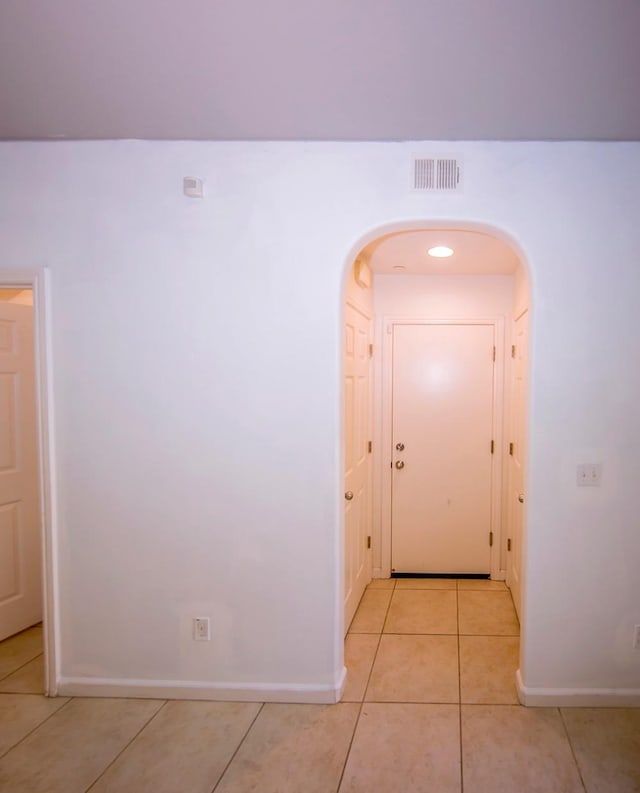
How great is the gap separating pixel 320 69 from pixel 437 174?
0.74 meters

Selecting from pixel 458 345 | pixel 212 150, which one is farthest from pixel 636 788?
pixel 212 150

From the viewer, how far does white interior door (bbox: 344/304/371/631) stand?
2.99 meters

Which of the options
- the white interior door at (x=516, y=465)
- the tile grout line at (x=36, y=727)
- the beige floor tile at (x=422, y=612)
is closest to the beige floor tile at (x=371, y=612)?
the beige floor tile at (x=422, y=612)

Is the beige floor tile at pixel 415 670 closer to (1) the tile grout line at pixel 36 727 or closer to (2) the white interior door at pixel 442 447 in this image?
(2) the white interior door at pixel 442 447

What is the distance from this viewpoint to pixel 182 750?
6.54ft

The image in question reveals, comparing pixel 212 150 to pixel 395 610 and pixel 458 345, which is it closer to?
pixel 458 345

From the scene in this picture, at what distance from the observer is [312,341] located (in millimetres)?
2258

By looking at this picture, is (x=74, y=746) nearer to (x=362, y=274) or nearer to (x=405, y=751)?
(x=405, y=751)

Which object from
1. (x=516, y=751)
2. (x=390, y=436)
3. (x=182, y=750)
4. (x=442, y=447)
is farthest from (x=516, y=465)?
(x=182, y=750)

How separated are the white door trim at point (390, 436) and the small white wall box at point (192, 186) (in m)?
2.00

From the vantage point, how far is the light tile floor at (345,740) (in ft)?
6.04

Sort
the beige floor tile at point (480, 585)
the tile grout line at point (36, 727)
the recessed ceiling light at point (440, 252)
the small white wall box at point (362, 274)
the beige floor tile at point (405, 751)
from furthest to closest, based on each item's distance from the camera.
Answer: the beige floor tile at point (480, 585) < the small white wall box at point (362, 274) < the recessed ceiling light at point (440, 252) < the tile grout line at point (36, 727) < the beige floor tile at point (405, 751)

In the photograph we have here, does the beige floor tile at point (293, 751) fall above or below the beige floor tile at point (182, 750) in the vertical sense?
above

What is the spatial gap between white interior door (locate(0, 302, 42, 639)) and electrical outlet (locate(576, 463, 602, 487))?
293 cm
